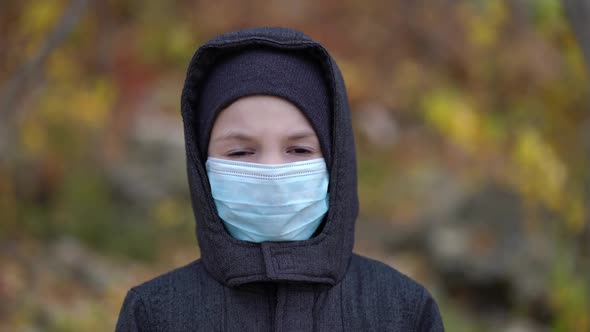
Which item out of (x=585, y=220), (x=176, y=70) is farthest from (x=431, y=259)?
(x=176, y=70)

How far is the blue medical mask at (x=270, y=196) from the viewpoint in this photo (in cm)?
231

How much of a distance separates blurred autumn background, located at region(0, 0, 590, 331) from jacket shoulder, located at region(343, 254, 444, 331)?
233 cm

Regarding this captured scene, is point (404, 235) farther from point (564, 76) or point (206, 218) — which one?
point (206, 218)

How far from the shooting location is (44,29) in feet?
17.0

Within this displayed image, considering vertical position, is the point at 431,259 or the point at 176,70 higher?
the point at 176,70

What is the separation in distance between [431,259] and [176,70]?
308cm

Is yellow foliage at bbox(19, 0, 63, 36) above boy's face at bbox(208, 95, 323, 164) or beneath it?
above

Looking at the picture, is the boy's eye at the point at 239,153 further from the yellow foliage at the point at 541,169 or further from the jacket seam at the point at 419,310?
the yellow foliage at the point at 541,169

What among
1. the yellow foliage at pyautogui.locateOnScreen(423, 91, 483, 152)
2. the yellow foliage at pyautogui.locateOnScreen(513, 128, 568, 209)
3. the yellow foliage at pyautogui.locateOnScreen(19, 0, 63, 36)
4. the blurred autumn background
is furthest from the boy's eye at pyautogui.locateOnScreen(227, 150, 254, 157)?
the yellow foliage at pyautogui.locateOnScreen(423, 91, 483, 152)

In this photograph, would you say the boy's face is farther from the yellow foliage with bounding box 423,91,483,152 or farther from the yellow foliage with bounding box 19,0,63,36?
the yellow foliage with bounding box 423,91,483,152

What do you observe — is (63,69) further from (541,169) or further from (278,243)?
(278,243)

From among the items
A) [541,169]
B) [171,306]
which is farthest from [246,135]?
[541,169]

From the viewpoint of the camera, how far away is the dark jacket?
2.33 metres

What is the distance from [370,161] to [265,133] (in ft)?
18.7
